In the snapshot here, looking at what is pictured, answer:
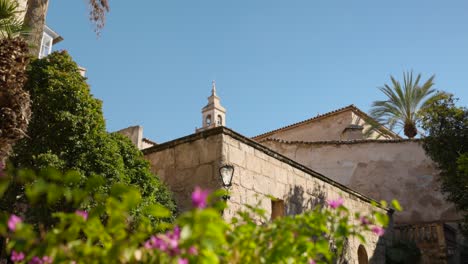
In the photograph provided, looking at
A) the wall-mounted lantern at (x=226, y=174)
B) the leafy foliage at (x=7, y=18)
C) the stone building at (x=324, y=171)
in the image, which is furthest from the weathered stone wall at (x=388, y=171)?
the leafy foliage at (x=7, y=18)

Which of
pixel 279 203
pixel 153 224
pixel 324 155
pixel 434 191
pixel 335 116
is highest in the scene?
pixel 335 116

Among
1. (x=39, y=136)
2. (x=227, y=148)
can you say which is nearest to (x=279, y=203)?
(x=227, y=148)

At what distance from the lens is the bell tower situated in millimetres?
39031

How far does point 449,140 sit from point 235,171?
7963mm

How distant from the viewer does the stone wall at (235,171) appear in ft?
23.2

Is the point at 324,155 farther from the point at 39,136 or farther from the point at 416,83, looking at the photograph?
the point at 39,136

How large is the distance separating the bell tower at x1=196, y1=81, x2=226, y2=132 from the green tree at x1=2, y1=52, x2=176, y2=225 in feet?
105

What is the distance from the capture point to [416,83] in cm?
1877

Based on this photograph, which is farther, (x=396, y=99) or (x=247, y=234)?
(x=396, y=99)

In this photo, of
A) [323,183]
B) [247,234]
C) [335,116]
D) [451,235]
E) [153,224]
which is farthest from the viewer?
[335,116]

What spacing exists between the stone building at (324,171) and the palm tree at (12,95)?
103 inches

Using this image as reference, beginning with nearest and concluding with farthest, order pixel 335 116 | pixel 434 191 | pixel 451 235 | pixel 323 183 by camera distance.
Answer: pixel 323 183 → pixel 451 235 → pixel 434 191 → pixel 335 116

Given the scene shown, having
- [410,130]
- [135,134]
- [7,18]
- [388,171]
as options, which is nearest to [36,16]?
[7,18]

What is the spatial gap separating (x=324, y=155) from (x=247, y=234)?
46.4ft
